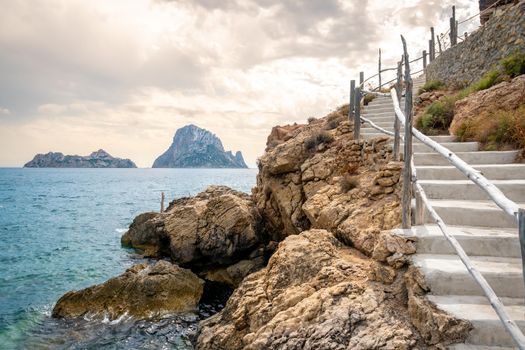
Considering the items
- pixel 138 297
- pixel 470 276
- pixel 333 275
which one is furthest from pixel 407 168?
pixel 138 297

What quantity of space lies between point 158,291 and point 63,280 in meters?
7.24

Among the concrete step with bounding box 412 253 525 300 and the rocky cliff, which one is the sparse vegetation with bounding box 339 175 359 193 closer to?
the rocky cliff

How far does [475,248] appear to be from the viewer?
14.4ft

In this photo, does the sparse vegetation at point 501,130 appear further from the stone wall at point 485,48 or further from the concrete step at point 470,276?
the stone wall at point 485,48

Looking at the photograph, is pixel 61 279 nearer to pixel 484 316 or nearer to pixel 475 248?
pixel 475 248

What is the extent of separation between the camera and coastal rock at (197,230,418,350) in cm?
396

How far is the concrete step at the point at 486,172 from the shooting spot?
19.4 ft

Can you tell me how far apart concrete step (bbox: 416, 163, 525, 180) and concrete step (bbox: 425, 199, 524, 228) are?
3.38 feet

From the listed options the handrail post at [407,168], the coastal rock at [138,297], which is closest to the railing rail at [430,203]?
the handrail post at [407,168]

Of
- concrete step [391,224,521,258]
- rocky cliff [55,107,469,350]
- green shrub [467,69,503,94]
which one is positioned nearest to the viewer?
rocky cliff [55,107,469,350]

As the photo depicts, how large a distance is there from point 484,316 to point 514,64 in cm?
971

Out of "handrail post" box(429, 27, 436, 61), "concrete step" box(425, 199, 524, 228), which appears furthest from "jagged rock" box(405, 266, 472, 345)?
"handrail post" box(429, 27, 436, 61)

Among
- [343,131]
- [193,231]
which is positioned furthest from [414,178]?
[193,231]

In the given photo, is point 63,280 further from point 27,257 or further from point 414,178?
point 414,178
